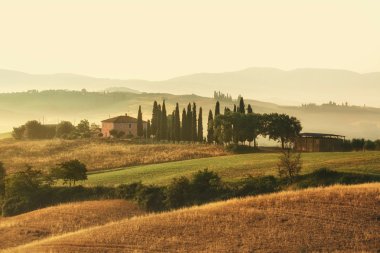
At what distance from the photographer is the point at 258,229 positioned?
38469 mm

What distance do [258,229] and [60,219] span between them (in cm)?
2661

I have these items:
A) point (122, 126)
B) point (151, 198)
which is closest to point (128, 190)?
point (151, 198)

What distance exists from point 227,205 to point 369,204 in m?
11.4

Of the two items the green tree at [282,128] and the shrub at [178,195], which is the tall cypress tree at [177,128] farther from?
the shrub at [178,195]

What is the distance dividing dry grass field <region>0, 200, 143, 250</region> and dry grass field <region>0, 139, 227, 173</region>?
34.7m

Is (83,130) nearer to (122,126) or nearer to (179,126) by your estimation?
(122,126)

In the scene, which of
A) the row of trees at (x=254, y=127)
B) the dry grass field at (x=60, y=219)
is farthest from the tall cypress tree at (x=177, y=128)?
the dry grass field at (x=60, y=219)

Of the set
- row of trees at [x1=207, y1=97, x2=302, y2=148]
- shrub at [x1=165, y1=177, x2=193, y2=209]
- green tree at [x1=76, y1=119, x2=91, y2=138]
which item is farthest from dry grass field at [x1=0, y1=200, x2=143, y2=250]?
green tree at [x1=76, y1=119, x2=91, y2=138]

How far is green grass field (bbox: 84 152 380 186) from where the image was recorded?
224 feet

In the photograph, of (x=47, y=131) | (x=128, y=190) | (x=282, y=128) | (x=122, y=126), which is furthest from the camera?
(x=47, y=131)

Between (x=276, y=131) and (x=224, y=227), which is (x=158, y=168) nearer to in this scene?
(x=276, y=131)

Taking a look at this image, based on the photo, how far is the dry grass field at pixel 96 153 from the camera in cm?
10250

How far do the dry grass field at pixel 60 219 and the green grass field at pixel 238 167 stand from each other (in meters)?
8.77

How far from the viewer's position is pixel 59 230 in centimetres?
5353
